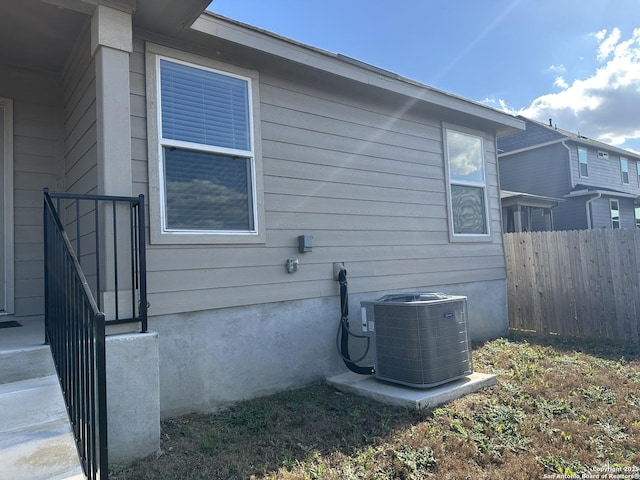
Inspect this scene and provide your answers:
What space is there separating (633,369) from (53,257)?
5560 millimetres

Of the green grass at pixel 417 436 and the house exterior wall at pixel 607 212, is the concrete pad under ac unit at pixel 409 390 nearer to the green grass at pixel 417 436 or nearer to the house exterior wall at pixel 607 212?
the green grass at pixel 417 436

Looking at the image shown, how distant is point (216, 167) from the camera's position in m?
3.78

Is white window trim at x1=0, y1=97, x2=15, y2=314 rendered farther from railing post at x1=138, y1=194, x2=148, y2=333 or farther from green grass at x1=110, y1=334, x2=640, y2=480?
green grass at x1=110, y1=334, x2=640, y2=480

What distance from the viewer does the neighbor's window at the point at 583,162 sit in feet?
56.1

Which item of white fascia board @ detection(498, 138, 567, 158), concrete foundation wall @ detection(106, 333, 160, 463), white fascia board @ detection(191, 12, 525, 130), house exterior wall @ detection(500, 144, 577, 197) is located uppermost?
white fascia board @ detection(498, 138, 567, 158)

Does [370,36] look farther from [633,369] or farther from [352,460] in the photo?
[352,460]

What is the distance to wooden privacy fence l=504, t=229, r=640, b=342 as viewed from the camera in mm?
6074

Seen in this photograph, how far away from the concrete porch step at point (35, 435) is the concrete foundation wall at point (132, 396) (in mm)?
349

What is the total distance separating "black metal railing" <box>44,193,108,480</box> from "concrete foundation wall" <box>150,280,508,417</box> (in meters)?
0.91

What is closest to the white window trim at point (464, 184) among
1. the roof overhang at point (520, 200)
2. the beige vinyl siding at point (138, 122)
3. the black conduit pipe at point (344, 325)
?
the black conduit pipe at point (344, 325)

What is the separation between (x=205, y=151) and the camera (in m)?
3.70

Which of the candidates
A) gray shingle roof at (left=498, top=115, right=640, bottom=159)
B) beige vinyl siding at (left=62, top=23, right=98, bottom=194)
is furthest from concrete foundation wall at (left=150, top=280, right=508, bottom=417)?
gray shingle roof at (left=498, top=115, right=640, bottom=159)

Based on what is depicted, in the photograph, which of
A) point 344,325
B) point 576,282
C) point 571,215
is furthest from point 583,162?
point 344,325

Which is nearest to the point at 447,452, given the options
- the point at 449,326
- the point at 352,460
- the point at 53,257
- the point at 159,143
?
the point at 352,460
